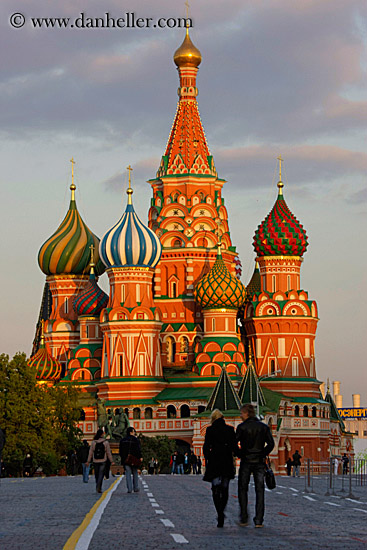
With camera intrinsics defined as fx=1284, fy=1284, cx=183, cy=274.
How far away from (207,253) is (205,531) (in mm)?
82682

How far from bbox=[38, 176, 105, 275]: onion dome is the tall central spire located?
328 inches

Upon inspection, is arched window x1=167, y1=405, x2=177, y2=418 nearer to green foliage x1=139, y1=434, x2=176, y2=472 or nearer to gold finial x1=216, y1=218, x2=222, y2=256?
green foliage x1=139, y1=434, x2=176, y2=472

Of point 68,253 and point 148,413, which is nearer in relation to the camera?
point 148,413

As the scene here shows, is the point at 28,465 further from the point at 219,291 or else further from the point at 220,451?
the point at 220,451

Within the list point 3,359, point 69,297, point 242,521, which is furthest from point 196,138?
point 242,521

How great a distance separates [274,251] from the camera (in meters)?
97.1

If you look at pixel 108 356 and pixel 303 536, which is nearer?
pixel 303 536

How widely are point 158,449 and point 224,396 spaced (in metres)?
5.86

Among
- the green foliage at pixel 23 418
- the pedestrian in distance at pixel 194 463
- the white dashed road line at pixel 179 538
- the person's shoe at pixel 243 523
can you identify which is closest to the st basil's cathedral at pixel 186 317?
the pedestrian in distance at pixel 194 463

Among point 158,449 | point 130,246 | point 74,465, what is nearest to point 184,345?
point 130,246

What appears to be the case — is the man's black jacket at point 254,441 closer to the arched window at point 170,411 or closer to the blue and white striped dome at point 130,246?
the arched window at point 170,411

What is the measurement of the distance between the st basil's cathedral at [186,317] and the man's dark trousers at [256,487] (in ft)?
222

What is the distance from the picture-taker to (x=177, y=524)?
19.2 m

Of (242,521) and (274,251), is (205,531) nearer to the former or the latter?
(242,521)
